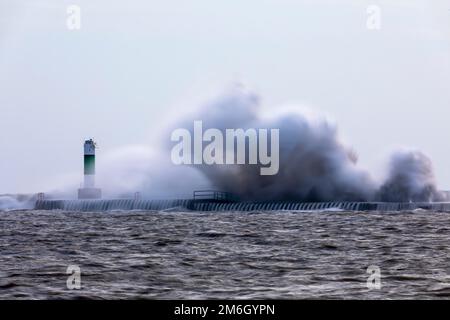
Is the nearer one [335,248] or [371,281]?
[371,281]

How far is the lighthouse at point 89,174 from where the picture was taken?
279 ft

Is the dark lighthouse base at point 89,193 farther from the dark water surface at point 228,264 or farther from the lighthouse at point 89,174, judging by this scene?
the dark water surface at point 228,264

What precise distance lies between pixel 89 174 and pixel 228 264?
213ft

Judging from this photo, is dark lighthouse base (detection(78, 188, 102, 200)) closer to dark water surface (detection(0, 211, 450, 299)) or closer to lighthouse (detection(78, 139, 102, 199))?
lighthouse (detection(78, 139, 102, 199))

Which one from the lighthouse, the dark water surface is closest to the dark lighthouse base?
the lighthouse

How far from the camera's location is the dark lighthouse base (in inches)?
3356

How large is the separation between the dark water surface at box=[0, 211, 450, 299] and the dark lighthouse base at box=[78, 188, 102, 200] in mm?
49467

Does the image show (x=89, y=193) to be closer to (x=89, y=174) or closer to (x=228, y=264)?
(x=89, y=174)

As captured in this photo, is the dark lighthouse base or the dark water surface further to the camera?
the dark lighthouse base

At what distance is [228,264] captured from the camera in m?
21.7

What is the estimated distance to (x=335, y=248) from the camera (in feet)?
87.5
